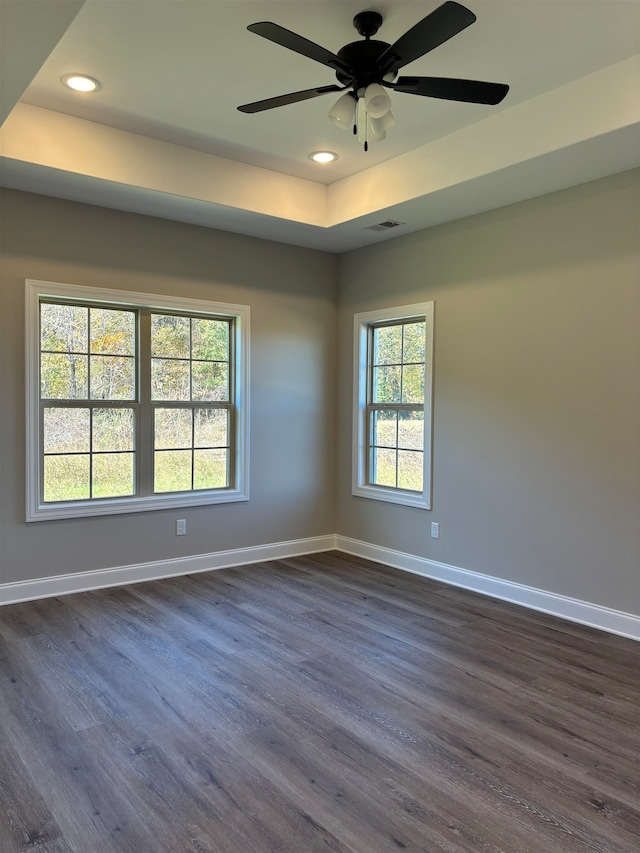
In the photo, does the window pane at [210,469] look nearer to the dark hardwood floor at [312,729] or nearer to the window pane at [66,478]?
the window pane at [66,478]

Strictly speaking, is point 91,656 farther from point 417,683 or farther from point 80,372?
point 80,372

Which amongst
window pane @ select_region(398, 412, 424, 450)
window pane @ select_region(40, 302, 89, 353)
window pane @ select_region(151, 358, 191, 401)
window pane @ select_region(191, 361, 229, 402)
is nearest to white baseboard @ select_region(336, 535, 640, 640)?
window pane @ select_region(398, 412, 424, 450)

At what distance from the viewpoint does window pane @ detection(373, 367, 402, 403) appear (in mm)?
5194

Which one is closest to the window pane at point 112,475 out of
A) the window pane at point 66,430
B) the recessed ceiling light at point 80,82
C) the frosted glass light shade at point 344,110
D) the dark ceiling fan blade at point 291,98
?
the window pane at point 66,430

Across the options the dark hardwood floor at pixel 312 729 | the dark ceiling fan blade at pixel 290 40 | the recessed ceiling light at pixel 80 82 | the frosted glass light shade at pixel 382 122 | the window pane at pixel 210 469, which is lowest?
the dark hardwood floor at pixel 312 729

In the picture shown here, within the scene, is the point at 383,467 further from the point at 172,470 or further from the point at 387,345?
the point at 172,470

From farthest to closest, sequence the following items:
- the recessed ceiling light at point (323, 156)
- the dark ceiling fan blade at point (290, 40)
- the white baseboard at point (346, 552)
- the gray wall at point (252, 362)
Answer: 1. the recessed ceiling light at point (323, 156)
2. the gray wall at point (252, 362)
3. the white baseboard at point (346, 552)
4. the dark ceiling fan blade at point (290, 40)

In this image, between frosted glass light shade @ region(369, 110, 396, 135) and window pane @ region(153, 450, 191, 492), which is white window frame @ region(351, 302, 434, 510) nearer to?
window pane @ region(153, 450, 191, 492)

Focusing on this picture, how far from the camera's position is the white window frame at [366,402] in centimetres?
478

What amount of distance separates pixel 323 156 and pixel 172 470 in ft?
8.58

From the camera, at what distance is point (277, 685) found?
2.92m

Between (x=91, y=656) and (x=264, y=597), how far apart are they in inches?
51.6

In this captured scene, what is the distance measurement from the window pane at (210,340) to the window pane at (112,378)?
56 centimetres

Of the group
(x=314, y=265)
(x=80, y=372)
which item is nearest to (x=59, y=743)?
(x=80, y=372)
